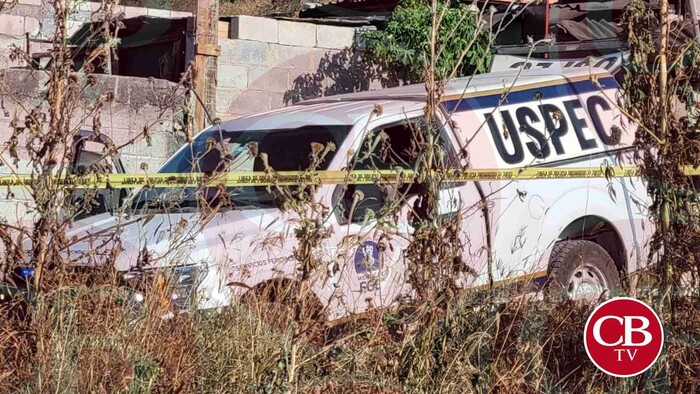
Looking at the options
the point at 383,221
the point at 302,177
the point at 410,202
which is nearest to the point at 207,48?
the point at 410,202

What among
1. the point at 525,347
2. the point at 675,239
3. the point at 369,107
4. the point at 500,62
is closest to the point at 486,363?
the point at 525,347

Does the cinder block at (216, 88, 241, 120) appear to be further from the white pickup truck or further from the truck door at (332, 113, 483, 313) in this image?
the truck door at (332, 113, 483, 313)

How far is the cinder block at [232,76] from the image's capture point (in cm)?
1173

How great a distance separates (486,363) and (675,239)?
101cm

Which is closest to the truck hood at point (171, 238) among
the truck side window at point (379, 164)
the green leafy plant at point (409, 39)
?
the truck side window at point (379, 164)

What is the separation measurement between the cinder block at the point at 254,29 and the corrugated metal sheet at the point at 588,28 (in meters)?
3.55

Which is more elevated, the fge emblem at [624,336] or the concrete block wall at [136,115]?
the concrete block wall at [136,115]

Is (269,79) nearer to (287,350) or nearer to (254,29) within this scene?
(254,29)

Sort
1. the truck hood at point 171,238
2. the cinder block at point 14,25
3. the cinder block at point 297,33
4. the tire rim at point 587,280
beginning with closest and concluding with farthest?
1. the truck hood at point 171,238
2. the tire rim at point 587,280
3. the cinder block at point 14,25
4. the cinder block at point 297,33

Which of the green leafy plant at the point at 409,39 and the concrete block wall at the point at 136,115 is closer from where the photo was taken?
the concrete block wall at the point at 136,115

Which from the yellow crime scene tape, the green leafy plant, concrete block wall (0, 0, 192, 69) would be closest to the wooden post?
concrete block wall (0, 0, 192, 69)

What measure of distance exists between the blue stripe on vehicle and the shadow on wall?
17.4 feet

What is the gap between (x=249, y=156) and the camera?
20.2ft

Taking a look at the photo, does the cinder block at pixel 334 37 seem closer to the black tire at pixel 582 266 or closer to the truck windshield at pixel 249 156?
the truck windshield at pixel 249 156
